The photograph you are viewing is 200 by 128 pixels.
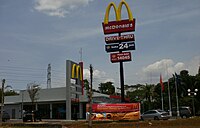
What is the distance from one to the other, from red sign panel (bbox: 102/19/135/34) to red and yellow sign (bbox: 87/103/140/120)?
13.7 meters

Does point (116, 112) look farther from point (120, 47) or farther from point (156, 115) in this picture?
point (120, 47)

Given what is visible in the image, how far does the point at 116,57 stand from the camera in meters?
47.1

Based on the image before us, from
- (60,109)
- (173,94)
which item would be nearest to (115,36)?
(60,109)

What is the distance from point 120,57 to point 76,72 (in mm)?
12646

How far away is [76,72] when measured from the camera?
5669 centimetres

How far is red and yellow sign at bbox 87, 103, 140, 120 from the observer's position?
38.2 metres

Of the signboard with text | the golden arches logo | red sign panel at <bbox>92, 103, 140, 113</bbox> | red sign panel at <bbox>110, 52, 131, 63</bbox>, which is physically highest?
the signboard with text

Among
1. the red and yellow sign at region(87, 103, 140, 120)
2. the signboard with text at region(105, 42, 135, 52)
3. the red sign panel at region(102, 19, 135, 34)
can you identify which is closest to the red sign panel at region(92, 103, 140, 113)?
the red and yellow sign at region(87, 103, 140, 120)

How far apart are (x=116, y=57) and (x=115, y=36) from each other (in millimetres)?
3386

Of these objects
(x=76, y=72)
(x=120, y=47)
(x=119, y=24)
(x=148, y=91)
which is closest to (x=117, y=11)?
(x=119, y=24)

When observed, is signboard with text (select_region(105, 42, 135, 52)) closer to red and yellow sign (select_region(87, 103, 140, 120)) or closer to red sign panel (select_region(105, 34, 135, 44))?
red sign panel (select_region(105, 34, 135, 44))

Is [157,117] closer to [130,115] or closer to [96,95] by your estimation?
[130,115]

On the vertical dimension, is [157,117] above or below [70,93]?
below

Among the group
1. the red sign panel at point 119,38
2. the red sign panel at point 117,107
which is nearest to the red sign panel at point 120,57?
the red sign panel at point 119,38
